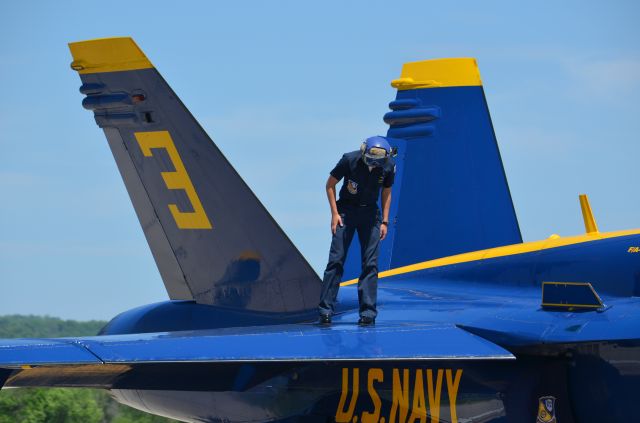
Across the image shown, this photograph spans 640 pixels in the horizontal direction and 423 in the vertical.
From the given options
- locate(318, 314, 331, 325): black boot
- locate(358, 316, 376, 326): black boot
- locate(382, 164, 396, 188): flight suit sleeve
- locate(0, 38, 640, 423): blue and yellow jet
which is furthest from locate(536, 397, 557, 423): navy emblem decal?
locate(382, 164, 396, 188): flight suit sleeve

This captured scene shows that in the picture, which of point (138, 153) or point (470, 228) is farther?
point (470, 228)

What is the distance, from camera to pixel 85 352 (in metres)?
7.52

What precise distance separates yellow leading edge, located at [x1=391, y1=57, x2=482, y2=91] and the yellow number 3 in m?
3.90

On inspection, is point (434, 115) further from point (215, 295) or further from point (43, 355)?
point (43, 355)

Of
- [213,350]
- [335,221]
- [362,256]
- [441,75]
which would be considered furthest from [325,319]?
[441,75]

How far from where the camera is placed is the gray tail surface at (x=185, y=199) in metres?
9.90

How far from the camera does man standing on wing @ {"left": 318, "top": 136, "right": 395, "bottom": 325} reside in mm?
8867

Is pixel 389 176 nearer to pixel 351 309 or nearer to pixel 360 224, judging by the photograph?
pixel 360 224

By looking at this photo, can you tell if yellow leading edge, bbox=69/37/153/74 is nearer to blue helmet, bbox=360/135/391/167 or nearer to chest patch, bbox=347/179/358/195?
chest patch, bbox=347/179/358/195

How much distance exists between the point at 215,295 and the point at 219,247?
459 mm

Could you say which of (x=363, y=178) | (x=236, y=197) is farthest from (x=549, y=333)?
(x=236, y=197)

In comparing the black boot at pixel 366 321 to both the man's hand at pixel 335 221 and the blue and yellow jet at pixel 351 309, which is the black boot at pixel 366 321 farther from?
the man's hand at pixel 335 221

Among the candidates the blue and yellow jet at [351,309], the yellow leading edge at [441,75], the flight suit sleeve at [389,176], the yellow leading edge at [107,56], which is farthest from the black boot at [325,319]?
the yellow leading edge at [441,75]

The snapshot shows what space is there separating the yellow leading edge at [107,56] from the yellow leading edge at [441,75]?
4005 mm
